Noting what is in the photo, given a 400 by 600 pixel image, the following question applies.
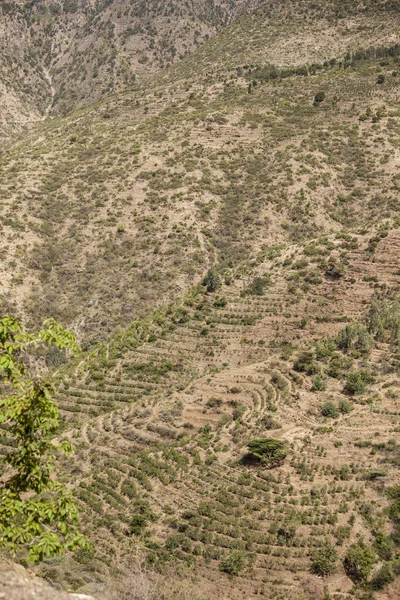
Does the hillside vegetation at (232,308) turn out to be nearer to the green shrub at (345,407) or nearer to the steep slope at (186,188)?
the green shrub at (345,407)

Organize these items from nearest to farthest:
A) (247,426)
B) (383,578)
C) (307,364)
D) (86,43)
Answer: (383,578), (247,426), (307,364), (86,43)

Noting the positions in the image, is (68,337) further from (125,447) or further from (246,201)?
(246,201)

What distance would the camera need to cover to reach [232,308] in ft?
134

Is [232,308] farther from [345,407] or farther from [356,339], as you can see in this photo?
[345,407]

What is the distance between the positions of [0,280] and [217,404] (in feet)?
107

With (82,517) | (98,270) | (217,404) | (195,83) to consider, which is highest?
(195,83)

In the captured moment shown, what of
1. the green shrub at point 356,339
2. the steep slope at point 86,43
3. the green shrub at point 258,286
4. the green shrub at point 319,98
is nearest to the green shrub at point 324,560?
the green shrub at point 356,339

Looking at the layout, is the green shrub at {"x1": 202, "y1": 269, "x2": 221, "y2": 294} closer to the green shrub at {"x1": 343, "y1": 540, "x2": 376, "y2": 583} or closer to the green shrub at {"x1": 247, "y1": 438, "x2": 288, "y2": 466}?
the green shrub at {"x1": 247, "y1": 438, "x2": 288, "y2": 466}

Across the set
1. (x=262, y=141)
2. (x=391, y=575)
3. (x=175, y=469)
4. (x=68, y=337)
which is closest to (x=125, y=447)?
(x=175, y=469)

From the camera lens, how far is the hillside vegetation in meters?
21.8

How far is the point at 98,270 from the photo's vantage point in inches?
2266

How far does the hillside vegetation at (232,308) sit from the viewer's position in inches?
860

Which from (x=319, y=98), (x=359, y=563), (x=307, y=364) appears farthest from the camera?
(x=319, y=98)

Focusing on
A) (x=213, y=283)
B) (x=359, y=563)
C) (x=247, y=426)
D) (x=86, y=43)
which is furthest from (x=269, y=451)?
(x=86, y=43)
